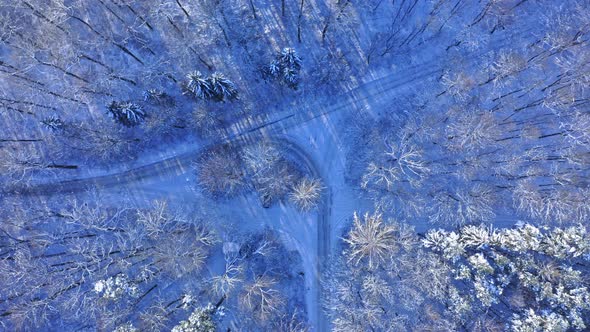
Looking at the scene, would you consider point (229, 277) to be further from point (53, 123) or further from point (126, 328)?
point (53, 123)

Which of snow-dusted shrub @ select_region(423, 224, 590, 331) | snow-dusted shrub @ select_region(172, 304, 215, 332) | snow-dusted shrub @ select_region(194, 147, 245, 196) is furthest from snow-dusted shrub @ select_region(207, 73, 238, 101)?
snow-dusted shrub @ select_region(423, 224, 590, 331)

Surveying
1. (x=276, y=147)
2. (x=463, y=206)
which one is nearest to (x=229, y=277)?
(x=276, y=147)

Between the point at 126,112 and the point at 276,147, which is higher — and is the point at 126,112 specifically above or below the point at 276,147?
above

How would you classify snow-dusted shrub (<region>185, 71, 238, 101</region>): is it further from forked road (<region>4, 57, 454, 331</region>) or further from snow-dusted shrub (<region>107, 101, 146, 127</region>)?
snow-dusted shrub (<region>107, 101, 146, 127</region>)

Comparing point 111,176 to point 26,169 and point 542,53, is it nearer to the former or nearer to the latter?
point 26,169

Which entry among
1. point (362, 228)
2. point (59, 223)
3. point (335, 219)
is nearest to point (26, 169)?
point (59, 223)

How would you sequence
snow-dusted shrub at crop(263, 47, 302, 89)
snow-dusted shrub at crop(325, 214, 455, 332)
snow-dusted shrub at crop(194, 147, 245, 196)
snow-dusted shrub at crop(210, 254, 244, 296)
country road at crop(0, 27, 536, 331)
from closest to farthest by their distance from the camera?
snow-dusted shrub at crop(263, 47, 302, 89) → snow-dusted shrub at crop(325, 214, 455, 332) → snow-dusted shrub at crop(210, 254, 244, 296) → snow-dusted shrub at crop(194, 147, 245, 196) → country road at crop(0, 27, 536, 331)

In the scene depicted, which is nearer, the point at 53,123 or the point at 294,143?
the point at 53,123
